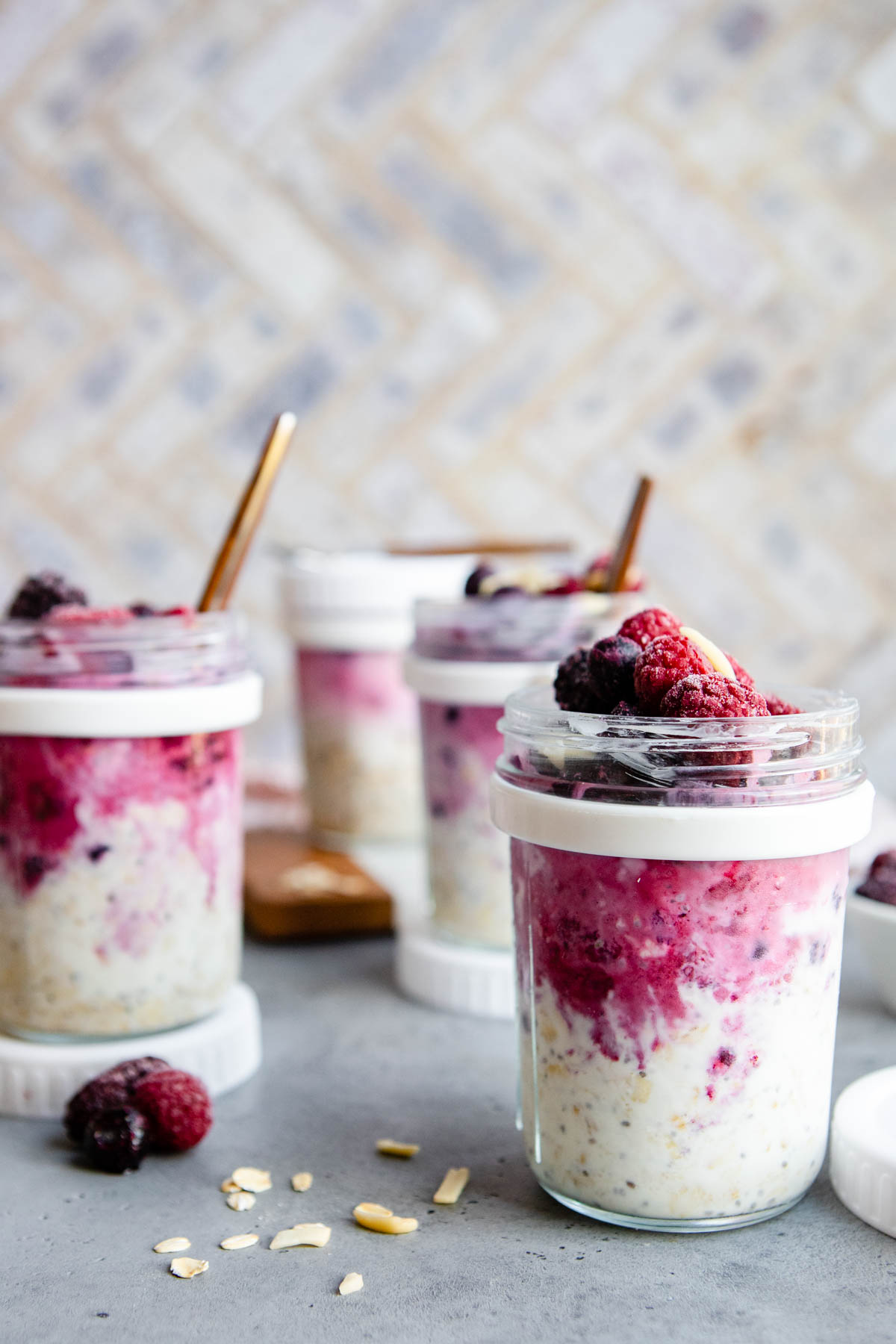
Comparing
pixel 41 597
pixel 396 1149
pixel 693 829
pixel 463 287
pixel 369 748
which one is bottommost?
pixel 396 1149

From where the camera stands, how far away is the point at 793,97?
7.32 feet

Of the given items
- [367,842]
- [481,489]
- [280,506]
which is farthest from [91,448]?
[367,842]

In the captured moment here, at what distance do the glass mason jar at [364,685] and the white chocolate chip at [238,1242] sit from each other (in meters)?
0.79

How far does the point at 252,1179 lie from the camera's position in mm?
803

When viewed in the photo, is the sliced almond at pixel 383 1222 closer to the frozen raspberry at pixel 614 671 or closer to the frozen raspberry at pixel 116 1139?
the frozen raspberry at pixel 116 1139

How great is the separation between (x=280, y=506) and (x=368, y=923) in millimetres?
1156

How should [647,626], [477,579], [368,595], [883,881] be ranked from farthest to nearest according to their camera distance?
[368,595] → [477,579] → [883,881] → [647,626]

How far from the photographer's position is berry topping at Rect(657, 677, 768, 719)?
0.70 metres

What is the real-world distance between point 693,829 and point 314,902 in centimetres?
67

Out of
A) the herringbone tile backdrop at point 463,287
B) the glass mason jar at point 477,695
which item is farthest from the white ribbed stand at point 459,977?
the herringbone tile backdrop at point 463,287

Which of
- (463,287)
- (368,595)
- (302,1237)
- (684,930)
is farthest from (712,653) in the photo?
(463,287)

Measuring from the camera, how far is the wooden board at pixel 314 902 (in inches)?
50.8

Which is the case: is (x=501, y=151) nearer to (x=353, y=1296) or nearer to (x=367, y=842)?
(x=367, y=842)

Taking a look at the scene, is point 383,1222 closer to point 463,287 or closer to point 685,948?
point 685,948
